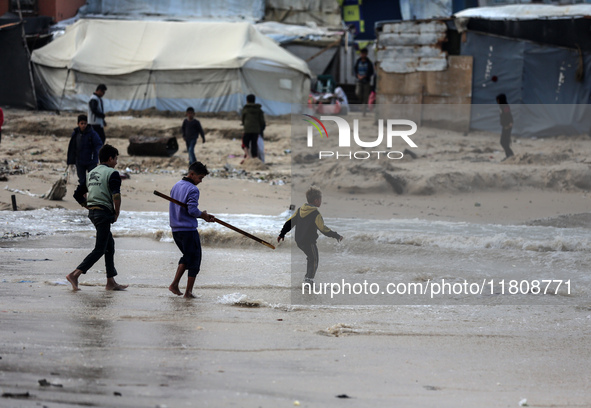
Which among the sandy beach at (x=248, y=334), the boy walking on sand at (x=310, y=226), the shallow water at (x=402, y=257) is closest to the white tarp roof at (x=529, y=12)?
the sandy beach at (x=248, y=334)

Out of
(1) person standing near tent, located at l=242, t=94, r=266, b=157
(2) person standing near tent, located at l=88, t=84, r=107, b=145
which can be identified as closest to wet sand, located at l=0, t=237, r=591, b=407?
(2) person standing near tent, located at l=88, t=84, r=107, b=145

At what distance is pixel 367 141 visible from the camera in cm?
1720

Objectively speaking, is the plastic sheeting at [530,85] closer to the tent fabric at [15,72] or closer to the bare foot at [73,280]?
the tent fabric at [15,72]

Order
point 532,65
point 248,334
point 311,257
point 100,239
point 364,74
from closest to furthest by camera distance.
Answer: point 248,334 → point 100,239 → point 311,257 → point 532,65 → point 364,74

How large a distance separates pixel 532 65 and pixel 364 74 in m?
5.10

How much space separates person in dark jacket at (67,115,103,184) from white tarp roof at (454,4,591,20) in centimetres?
1161

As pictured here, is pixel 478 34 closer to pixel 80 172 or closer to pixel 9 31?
pixel 80 172

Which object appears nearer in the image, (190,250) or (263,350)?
(263,350)

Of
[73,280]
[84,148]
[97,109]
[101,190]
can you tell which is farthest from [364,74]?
[73,280]

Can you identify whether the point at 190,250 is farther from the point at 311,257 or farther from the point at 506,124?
the point at 506,124

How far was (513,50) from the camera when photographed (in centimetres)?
1820

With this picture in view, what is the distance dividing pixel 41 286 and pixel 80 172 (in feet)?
13.8

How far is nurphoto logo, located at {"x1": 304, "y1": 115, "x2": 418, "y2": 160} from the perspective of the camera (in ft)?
51.4

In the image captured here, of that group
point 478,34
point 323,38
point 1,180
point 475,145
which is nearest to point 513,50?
point 478,34
